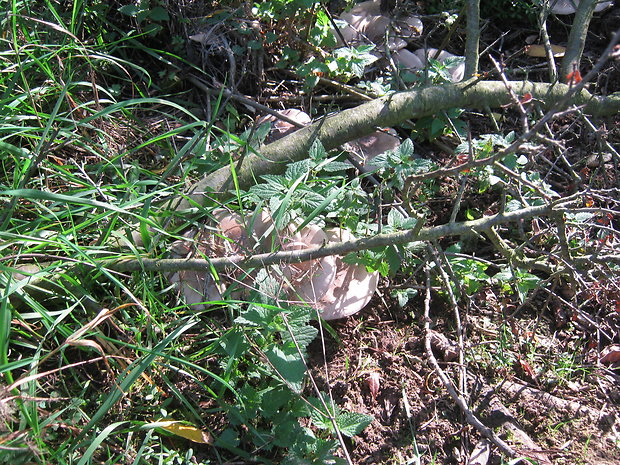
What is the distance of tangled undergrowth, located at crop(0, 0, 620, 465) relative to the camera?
181 centimetres

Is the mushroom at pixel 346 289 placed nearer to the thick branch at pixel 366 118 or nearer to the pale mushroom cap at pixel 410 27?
the thick branch at pixel 366 118

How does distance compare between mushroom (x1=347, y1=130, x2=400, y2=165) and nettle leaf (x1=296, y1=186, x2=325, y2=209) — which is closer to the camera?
nettle leaf (x1=296, y1=186, x2=325, y2=209)

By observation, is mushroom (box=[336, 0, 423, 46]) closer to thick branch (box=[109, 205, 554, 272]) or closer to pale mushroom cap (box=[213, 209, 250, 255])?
pale mushroom cap (box=[213, 209, 250, 255])

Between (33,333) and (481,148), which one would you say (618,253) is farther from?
(33,333)

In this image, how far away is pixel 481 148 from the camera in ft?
7.57

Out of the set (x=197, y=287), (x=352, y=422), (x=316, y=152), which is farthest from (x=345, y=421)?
(x=316, y=152)

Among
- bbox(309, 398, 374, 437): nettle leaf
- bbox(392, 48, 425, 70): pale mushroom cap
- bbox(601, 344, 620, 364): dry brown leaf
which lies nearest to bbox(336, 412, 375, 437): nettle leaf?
bbox(309, 398, 374, 437): nettle leaf

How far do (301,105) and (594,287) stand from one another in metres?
1.68

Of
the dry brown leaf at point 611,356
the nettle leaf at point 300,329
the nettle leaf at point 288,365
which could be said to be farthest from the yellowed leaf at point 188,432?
the dry brown leaf at point 611,356

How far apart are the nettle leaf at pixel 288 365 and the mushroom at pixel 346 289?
0.94ft

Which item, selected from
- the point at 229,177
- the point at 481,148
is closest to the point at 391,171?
the point at 481,148

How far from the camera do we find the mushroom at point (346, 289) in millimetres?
2107

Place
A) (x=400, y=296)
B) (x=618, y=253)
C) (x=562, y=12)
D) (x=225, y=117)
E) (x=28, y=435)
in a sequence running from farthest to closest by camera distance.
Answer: (x=562, y=12) < (x=225, y=117) < (x=400, y=296) < (x=618, y=253) < (x=28, y=435)

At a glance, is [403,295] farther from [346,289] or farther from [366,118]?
[366,118]
